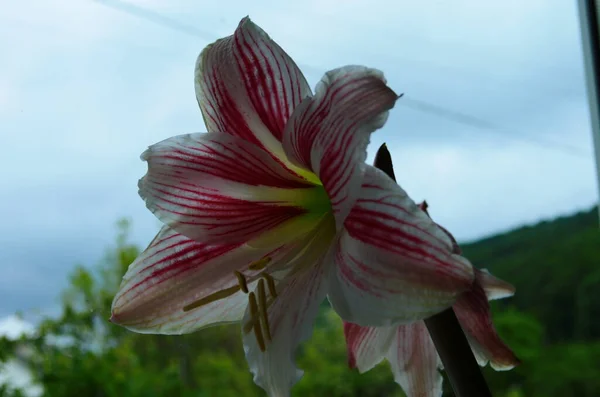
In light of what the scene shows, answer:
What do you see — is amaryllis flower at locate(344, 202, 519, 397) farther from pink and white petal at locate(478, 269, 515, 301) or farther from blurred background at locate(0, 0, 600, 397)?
blurred background at locate(0, 0, 600, 397)

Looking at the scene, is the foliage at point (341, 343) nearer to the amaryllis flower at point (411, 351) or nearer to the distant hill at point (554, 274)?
the distant hill at point (554, 274)

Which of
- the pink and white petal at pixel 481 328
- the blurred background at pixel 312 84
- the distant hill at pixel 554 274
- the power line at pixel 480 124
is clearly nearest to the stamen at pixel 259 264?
the pink and white petal at pixel 481 328

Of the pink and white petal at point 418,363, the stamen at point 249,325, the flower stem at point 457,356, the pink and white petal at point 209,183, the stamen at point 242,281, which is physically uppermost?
the pink and white petal at point 209,183

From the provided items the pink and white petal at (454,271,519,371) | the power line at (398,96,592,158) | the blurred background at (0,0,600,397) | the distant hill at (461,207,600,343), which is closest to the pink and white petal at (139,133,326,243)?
the pink and white petal at (454,271,519,371)

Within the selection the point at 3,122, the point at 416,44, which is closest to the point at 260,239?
the point at 3,122

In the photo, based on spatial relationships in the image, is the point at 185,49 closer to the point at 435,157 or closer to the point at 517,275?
the point at 435,157

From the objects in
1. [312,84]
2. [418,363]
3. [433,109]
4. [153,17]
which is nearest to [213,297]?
[418,363]
